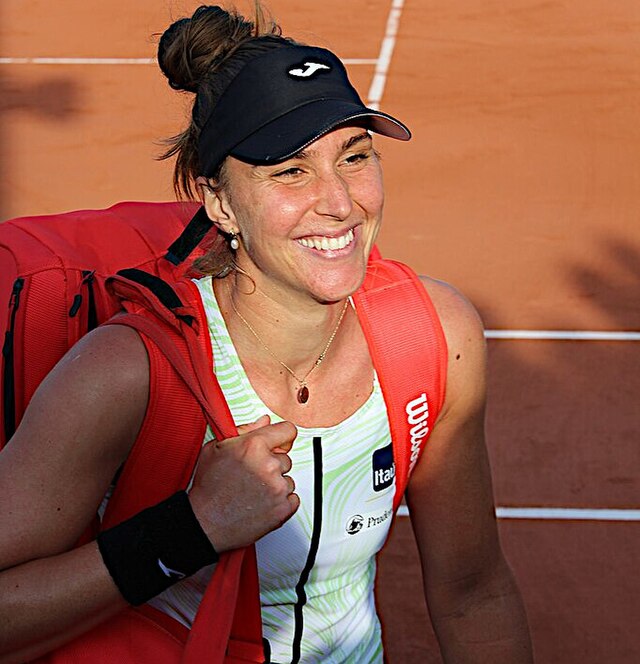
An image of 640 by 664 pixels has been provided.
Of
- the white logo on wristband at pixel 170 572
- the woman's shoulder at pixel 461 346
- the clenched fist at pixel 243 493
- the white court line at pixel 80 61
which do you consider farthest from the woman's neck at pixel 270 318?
the white court line at pixel 80 61

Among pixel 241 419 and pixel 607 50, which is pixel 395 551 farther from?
pixel 607 50

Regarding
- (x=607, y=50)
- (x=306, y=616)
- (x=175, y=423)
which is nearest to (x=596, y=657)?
(x=306, y=616)

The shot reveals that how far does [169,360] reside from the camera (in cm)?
236

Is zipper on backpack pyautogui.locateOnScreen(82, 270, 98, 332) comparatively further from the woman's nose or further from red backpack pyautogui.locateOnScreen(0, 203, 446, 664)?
the woman's nose

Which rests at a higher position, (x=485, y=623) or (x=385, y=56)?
(x=485, y=623)

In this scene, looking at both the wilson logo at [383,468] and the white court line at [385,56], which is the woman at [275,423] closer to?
the wilson logo at [383,468]

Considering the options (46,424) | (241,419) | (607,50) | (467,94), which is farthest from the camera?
(607,50)

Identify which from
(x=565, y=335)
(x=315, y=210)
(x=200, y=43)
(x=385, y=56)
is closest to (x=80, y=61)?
(x=385, y=56)

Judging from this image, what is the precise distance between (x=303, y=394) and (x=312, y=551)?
1.03ft

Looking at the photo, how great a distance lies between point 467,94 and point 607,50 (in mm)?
1230

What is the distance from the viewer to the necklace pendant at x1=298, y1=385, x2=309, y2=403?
2.75 m

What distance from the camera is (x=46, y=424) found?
2.31 meters

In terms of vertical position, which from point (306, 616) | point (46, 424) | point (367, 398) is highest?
point (46, 424)

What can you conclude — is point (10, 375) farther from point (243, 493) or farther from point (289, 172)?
point (289, 172)
